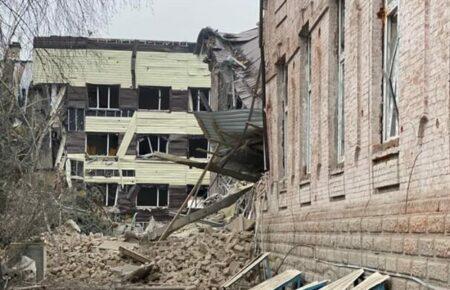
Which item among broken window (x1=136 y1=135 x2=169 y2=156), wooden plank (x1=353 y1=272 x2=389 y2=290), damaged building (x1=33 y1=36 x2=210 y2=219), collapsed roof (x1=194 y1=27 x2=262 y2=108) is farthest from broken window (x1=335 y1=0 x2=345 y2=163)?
broken window (x1=136 y1=135 x2=169 y2=156)

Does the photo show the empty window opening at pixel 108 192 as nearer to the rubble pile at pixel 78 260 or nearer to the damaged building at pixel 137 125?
the damaged building at pixel 137 125

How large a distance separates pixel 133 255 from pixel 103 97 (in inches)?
891

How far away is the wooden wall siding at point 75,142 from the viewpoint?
40.8 metres

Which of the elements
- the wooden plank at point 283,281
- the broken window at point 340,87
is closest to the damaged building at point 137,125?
the wooden plank at point 283,281

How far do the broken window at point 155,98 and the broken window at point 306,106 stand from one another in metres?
29.2

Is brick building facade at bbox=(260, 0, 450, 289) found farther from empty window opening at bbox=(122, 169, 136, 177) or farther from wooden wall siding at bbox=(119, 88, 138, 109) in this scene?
wooden wall siding at bbox=(119, 88, 138, 109)

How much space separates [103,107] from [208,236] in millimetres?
22509

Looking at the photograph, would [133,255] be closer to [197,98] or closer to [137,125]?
[137,125]

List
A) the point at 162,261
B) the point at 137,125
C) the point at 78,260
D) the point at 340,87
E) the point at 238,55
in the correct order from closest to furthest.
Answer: the point at 340,87, the point at 162,261, the point at 78,260, the point at 238,55, the point at 137,125

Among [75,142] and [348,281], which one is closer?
[348,281]

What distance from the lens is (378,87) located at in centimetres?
813

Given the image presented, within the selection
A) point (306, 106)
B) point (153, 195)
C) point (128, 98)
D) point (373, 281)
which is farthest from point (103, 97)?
point (373, 281)

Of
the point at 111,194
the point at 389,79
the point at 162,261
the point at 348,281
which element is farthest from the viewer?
the point at 111,194

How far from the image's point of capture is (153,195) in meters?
41.5
